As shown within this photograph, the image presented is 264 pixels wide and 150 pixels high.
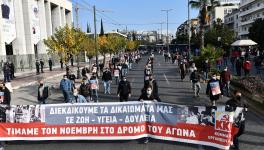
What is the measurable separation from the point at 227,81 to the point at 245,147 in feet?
29.3

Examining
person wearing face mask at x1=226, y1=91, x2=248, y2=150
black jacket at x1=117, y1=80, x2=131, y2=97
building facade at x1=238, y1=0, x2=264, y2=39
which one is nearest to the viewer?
person wearing face mask at x1=226, y1=91, x2=248, y2=150

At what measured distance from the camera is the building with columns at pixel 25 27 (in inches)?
1714

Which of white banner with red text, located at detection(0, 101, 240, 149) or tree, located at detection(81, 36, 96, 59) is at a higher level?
tree, located at detection(81, 36, 96, 59)

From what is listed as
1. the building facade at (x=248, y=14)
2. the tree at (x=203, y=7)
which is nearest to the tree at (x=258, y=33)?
the tree at (x=203, y=7)

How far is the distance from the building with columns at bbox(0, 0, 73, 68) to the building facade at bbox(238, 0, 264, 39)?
52535mm

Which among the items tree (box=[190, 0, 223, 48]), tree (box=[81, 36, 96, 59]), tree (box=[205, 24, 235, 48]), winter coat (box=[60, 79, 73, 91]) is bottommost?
winter coat (box=[60, 79, 73, 91])

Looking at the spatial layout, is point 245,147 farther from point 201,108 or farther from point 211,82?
point 211,82

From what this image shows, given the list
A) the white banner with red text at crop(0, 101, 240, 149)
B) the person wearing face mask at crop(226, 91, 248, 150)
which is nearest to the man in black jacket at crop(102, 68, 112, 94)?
the white banner with red text at crop(0, 101, 240, 149)

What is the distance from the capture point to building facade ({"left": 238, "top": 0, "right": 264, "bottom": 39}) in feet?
300

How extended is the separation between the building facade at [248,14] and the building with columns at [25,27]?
5253 centimetres

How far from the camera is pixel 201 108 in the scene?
9391mm

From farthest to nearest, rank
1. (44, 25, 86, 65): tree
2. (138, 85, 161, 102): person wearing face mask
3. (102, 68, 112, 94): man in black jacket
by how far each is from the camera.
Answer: (44, 25, 86, 65): tree → (102, 68, 112, 94): man in black jacket → (138, 85, 161, 102): person wearing face mask

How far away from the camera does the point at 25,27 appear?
51969 millimetres

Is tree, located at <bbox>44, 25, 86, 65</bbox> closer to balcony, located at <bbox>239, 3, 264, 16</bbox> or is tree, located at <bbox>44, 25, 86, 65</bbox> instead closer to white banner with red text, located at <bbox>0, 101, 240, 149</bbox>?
white banner with red text, located at <bbox>0, 101, 240, 149</bbox>
